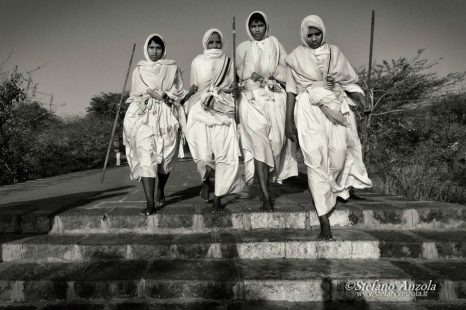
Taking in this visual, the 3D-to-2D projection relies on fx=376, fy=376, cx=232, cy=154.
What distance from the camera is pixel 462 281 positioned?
3051 millimetres

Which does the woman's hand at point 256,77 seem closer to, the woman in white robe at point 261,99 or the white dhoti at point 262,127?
the woman in white robe at point 261,99

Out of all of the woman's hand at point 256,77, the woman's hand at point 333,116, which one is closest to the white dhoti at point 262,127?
the woman's hand at point 256,77

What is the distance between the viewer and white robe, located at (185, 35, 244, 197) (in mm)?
4602

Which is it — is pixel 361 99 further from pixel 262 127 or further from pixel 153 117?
pixel 153 117

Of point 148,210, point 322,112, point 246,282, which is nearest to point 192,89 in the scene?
point 148,210

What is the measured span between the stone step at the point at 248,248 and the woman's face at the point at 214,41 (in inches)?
97.7

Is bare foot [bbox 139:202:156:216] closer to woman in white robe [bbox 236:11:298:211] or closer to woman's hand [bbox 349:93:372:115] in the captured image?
woman in white robe [bbox 236:11:298:211]

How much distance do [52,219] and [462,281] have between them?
13.3ft

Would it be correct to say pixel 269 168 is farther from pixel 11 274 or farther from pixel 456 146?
pixel 456 146

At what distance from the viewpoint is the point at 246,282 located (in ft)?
10.1

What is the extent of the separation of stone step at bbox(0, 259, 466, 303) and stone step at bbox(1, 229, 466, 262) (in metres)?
0.20

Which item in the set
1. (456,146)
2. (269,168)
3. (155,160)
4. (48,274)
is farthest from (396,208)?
(456,146)

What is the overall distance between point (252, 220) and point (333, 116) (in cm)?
143

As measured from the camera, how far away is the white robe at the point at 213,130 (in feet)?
15.1
